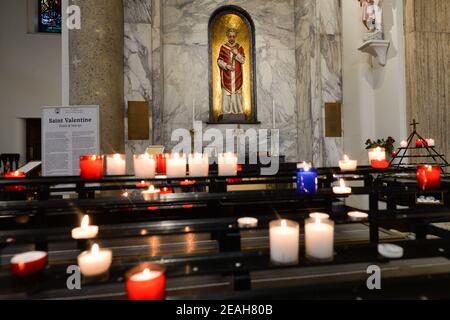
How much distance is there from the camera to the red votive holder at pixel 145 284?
853 millimetres

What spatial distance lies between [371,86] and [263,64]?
2.28 m

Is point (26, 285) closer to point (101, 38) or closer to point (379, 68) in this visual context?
point (101, 38)

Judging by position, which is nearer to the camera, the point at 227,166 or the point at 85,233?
the point at 85,233

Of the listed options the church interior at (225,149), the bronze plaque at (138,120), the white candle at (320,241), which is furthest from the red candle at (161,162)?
the bronze plaque at (138,120)

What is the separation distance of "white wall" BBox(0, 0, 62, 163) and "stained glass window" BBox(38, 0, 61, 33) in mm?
405

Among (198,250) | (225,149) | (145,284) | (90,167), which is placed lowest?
(198,250)

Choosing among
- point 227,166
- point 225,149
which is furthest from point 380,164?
point 225,149

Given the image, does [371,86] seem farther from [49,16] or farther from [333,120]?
[49,16]

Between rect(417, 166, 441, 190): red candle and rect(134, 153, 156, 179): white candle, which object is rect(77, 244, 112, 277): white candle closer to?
rect(134, 153, 156, 179): white candle

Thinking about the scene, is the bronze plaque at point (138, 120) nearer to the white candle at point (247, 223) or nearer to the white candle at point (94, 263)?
the white candle at point (247, 223)

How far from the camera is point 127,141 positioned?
5289 millimetres

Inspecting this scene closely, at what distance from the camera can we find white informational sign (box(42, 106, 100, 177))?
12.3 ft

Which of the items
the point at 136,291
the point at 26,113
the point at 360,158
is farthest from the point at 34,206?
the point at 26,113

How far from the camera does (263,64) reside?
648 centimetres
